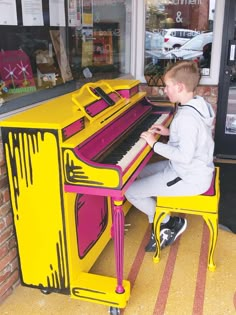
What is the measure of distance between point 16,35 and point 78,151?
100cm

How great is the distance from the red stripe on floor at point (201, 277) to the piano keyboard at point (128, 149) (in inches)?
34.5

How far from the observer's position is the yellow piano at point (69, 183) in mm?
1697

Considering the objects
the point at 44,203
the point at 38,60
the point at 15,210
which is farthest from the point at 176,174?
the point at 38,60

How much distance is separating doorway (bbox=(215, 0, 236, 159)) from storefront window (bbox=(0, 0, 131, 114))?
1056 millimetres

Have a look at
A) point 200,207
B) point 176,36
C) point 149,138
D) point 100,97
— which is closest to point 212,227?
point 200,207

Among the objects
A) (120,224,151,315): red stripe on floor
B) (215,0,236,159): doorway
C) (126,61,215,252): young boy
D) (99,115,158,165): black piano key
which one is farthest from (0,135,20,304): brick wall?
(215,0,236,159): doorway

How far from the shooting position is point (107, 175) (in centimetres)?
166

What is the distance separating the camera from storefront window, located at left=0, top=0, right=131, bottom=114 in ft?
7.14

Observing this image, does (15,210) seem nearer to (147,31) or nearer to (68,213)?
(68,213)

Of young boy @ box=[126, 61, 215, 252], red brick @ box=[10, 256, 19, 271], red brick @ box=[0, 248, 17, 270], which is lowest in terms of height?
red brick @ box=[10, 256, 19, 271]

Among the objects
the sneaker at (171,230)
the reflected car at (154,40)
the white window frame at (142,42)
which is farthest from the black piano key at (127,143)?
the reflected car at (154,40)

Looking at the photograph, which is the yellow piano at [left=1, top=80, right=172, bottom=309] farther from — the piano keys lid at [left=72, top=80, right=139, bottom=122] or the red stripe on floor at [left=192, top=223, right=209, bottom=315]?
the red stripe on floor at [left=192, top=223, right=209, bottom=315]

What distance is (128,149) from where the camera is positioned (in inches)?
79.0

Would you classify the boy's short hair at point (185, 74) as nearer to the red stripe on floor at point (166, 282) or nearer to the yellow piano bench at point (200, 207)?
the yellow piano bench at point (200, 207)
